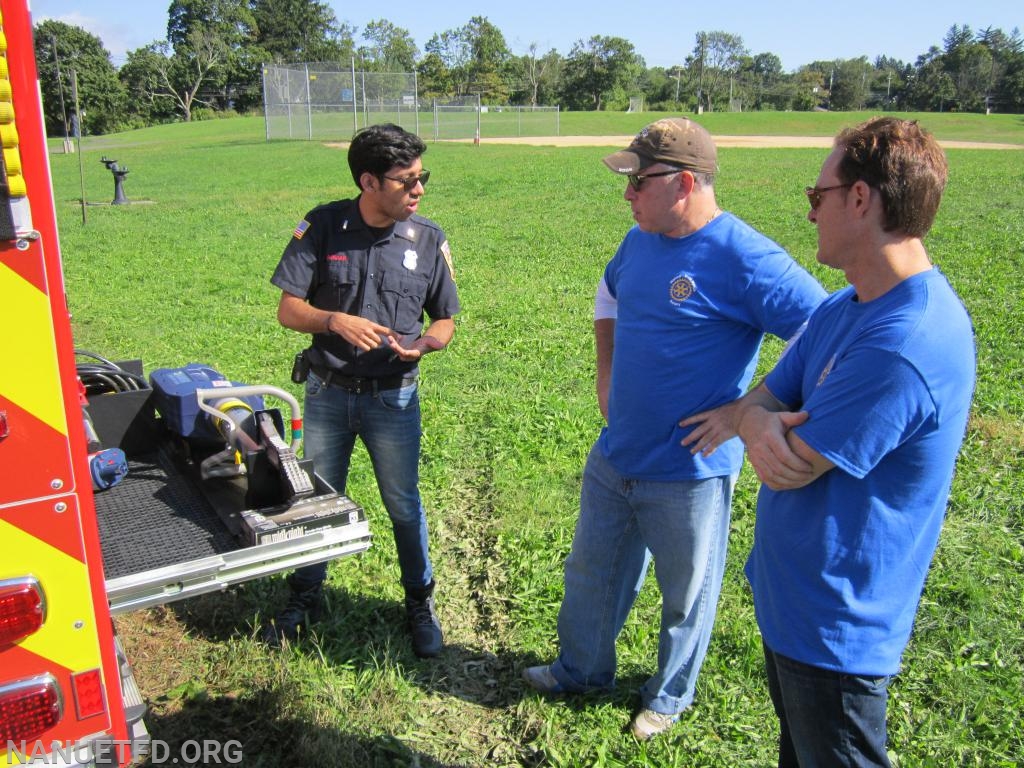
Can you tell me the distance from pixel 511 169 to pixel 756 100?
73.7 m

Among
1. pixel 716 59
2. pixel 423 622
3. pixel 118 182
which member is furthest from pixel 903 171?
pixel 716 59

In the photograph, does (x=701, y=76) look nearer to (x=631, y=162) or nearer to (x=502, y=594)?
(x=502, y=594)

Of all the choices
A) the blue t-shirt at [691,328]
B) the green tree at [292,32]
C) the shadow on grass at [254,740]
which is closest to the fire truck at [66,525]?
the shadow on grass at [254,740]

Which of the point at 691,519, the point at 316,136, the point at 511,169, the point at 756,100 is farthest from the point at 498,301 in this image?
the point at 756,100

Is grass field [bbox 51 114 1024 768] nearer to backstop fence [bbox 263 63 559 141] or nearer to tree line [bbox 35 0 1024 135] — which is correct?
backstop fence [bbox 263 63 559 141]

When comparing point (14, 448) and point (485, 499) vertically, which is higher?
point (14, 448)

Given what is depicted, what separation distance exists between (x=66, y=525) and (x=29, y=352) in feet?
1.38

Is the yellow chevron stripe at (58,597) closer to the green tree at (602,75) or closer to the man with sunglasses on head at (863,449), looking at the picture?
the man with sunglasses on head at (863,449)

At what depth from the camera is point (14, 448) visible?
1.86 metres

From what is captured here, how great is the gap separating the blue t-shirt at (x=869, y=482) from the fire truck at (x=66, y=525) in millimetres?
1308

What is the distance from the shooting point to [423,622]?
3.68 m

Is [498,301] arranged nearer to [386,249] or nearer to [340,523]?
[386,249]

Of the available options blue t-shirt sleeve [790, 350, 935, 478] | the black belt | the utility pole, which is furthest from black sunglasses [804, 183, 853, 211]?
the utility pole

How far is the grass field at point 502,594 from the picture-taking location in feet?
10.4
